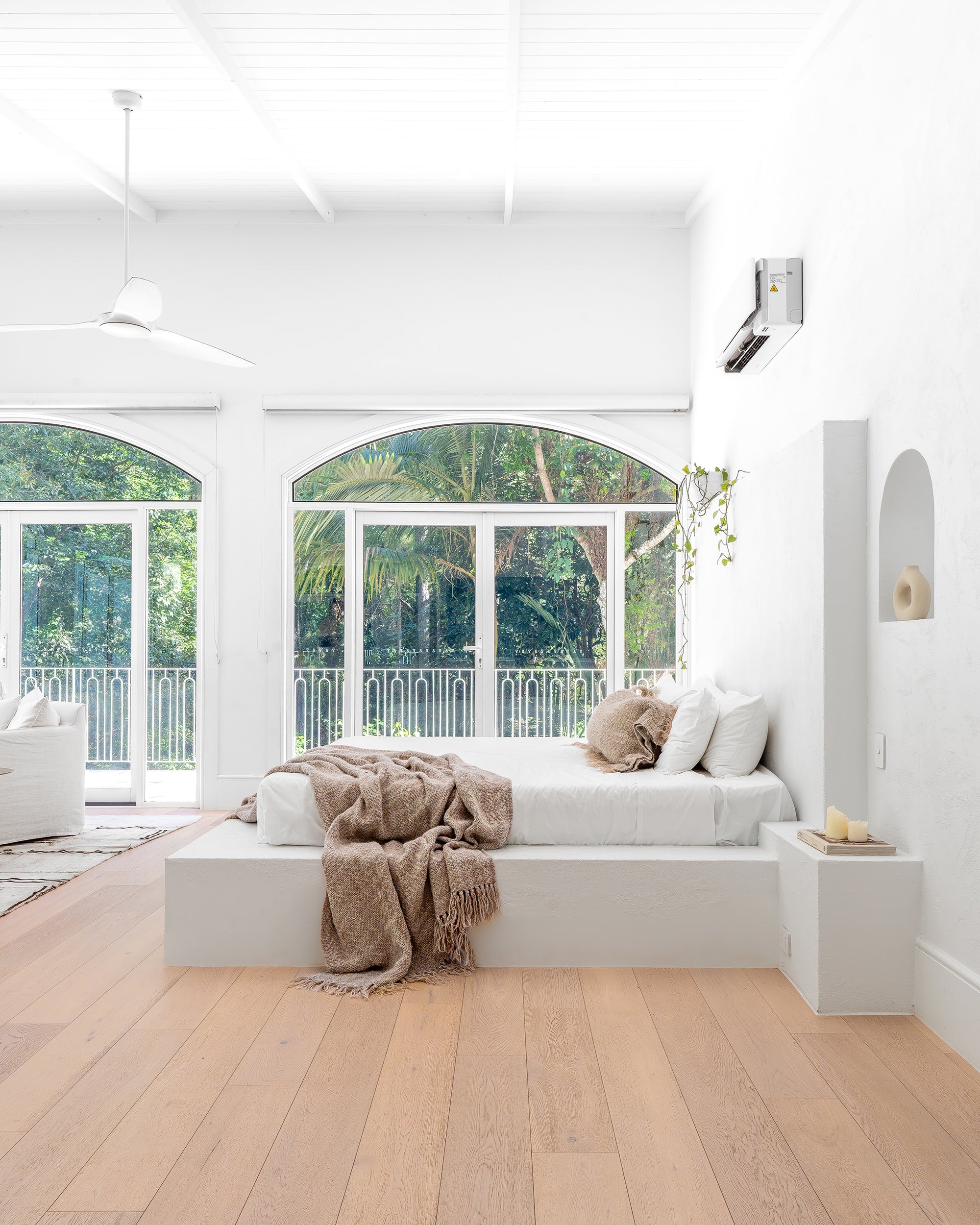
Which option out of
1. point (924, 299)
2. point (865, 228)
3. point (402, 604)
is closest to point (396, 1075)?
point (924, 299)

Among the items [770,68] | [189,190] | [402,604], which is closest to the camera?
[770,68]

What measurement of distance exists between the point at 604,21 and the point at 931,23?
58.4 inches

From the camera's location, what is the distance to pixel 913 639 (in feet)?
8.71

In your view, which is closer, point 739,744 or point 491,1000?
point 491,1000

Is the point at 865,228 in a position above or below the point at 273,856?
above

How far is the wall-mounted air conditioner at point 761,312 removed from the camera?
11.9ft

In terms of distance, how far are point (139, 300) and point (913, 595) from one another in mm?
3328

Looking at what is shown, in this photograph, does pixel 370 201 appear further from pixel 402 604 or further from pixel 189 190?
pixel 402 604

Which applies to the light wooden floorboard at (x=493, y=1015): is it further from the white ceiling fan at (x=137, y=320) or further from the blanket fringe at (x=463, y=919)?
the white ceiling fan at (x=137, y=320)

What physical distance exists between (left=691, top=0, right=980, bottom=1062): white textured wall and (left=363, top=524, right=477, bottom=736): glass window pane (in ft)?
7.25

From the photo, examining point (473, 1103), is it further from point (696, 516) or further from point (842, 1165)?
point (696, 516)

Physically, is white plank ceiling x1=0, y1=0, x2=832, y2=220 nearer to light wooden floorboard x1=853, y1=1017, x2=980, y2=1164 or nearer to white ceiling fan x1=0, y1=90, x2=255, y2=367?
white ceiling fan x1=0, y1=90, x2=255, y2=367

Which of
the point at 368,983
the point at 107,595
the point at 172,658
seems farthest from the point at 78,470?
the point at 368,983

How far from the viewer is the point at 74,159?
472 centimetres
